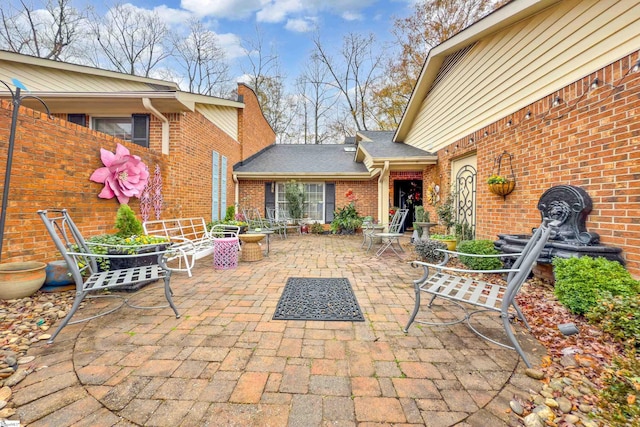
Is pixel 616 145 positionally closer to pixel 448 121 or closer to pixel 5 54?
pixel 448 121

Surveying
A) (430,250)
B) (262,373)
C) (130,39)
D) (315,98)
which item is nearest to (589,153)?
(430,250)

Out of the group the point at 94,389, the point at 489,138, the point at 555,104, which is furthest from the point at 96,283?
the point at 489,138

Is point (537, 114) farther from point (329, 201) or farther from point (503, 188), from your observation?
point (329, 201)

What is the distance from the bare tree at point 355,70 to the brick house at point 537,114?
9.60 m

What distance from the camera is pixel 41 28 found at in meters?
10.4

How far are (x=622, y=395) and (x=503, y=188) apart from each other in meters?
3.53

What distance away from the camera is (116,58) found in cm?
1296

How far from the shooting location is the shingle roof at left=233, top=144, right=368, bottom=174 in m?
9.38

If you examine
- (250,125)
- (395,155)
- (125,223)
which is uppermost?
(250,125)

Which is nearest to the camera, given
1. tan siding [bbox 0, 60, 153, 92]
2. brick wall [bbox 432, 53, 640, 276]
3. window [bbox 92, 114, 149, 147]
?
brick wall [bbox 432, 53, 640, 276]

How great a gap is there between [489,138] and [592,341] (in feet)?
12.4

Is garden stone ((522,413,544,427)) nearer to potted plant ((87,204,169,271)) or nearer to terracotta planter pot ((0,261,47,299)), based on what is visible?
potted plant ((87,204,169,271))

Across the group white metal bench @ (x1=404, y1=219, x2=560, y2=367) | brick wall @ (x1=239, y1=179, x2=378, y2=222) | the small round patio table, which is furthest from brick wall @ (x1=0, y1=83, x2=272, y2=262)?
white metal bench @ (x1=404, y1=219, x2=560, y2=367)

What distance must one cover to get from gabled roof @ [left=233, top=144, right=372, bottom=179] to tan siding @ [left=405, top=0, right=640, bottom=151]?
3.78 metres
